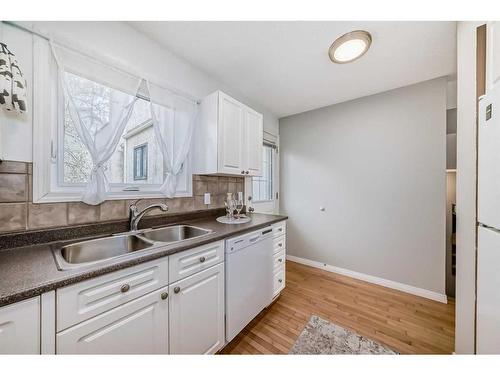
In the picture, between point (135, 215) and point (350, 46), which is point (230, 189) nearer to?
point (135, 215)

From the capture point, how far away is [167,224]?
1.53m

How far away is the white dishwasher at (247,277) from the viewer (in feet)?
4.24

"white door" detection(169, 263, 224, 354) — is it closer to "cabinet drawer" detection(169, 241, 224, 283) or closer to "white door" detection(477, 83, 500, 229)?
"cabinet drawer" detection(169, 241, 224, 283)

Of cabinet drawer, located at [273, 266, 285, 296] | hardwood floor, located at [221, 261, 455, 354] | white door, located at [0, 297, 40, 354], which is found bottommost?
hardwood floor, located at [221, 261, 455, 354]

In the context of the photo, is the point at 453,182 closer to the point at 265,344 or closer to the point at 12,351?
the point at 265,344

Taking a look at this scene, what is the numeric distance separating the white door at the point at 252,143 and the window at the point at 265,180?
619 millimetres

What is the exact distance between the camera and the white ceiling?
1343mm

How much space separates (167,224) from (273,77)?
1.87 meters

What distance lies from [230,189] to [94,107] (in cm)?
143

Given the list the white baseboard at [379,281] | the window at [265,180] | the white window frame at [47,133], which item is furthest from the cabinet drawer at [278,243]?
the white window frame at [47,133]

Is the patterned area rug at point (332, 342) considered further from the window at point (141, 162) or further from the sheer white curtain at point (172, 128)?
the window at point (141, 162)

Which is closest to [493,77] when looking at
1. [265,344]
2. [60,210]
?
[265,344]

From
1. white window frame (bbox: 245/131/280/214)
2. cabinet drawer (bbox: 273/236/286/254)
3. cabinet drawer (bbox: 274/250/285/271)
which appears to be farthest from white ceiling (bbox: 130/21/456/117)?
cabinet drawer (bbox: 274/250/285/271)

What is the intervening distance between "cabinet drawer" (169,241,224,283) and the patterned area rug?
2.98 ft
